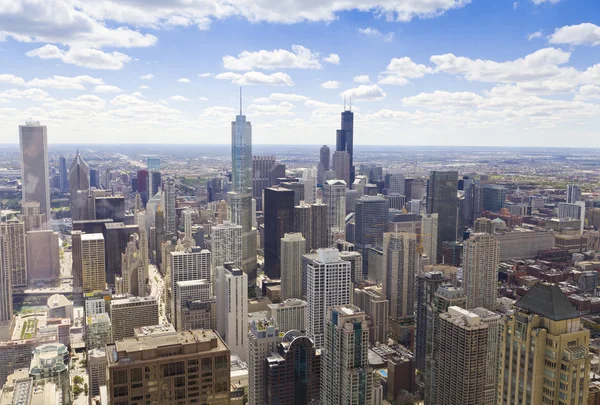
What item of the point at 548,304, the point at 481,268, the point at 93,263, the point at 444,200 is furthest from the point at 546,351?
the point at 444,200

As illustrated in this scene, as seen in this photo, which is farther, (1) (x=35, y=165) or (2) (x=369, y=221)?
(2) (x=369, y=221)

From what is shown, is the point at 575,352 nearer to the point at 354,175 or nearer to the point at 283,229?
the point at 283,229

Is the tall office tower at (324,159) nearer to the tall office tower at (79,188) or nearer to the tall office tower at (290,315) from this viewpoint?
the tall office tower at (79,188)

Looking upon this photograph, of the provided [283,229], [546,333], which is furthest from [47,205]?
[546,333]

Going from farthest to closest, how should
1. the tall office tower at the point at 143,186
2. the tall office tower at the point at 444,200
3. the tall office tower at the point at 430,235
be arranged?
the tall office tower at the point at 143,186 → the tall office tower at the point at 444,200 → the tall office tower at the point at 430,235

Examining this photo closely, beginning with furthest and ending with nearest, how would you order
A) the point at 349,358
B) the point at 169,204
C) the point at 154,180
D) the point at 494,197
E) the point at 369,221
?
1. the point at 154,180
2. the point at 169,204
3. the point at 494,197
4. the point at 369,221
5. the point at 349,358

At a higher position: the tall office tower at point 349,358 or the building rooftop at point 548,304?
the building rooftop at point 548,304

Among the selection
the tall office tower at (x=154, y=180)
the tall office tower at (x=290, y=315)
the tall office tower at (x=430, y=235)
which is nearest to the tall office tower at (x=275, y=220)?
the tall office tower at (x=430, y=235)

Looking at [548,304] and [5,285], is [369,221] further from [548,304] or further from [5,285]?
[548,304]
